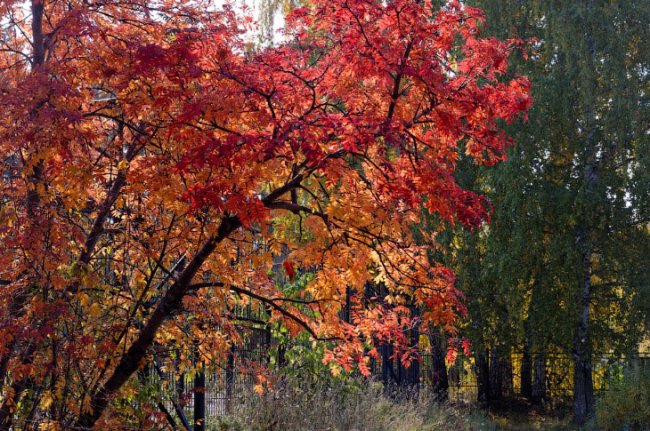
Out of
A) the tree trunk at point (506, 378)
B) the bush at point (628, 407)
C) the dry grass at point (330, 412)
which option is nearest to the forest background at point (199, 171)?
the dry grass at point (330, 412)

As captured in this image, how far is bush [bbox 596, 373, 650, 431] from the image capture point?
10008 mm

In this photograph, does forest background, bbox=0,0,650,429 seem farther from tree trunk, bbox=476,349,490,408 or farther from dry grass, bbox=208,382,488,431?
tree trunk, bbox=476,349,490,408

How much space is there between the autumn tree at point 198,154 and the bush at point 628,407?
268 inches

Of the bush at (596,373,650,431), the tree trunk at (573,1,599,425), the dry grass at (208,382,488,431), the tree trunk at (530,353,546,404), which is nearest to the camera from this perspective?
the dry grass at (208,382,488,431)

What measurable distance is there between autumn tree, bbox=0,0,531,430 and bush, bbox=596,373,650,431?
681 centimetres

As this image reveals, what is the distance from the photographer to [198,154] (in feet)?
11.6

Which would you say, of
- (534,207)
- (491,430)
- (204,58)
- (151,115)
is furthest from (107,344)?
(534,207)

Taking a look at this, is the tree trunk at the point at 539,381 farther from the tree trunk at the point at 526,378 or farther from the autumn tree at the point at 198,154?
the autumn tree at the point at 198,154

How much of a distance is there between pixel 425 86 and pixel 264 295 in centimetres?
211

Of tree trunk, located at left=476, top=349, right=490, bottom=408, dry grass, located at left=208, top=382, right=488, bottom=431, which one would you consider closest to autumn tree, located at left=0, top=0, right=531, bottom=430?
dry grass, located at left=208, top=382, right=488, bottom=431

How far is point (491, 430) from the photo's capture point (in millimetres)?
10688

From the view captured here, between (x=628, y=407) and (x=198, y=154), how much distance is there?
8.73 m

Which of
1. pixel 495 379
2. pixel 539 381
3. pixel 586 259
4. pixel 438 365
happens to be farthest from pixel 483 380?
pixel 586 259

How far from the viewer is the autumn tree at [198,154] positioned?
366cm
